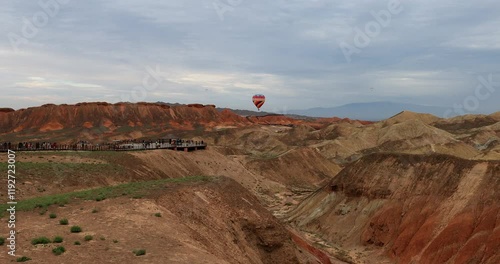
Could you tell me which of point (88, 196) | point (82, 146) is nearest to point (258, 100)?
point (82, 146)

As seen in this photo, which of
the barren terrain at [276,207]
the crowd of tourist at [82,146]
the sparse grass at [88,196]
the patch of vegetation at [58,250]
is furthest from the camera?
the crowd of tourist at [82,146]

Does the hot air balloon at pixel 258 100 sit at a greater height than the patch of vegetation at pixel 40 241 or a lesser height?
greater

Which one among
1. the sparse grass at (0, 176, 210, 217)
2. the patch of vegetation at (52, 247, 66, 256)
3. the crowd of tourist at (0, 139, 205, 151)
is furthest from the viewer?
the crowd of tourist at (0, 139, 205, 151)

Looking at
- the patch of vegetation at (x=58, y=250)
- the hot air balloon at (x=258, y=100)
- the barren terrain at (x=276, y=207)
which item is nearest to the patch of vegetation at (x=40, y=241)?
the barren terrain at (x=276, y=207)

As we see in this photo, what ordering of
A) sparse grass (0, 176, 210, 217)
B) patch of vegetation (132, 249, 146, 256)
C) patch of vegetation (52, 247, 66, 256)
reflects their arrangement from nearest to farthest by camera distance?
patch of vegetation (52, 247, 66, 256) → patch of vegetation (132, 249, 146, 256) → sparse grass (0, 176, 210, 217)

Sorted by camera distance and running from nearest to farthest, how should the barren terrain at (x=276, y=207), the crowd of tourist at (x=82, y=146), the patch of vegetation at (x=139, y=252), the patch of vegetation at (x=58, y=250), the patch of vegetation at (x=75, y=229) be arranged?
the patch of vegetation at (x=58, y=250) → the patch of vegetation at (x=139, y=252) → the patch of vegetation at (x=75, y=229) → the barren terrain at (x=276, y=207) → the crowd of tourist at (x=82, y=146)

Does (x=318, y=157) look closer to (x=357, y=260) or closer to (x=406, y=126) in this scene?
(x=406, y=126)

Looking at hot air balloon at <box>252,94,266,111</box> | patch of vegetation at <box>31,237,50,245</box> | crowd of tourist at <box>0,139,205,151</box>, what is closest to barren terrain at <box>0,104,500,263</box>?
patch of vegetation at <box>31,237,50,245</box>

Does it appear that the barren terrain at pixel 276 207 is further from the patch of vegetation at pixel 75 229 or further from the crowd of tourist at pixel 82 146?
the crowd of tourist at pixel 82 146

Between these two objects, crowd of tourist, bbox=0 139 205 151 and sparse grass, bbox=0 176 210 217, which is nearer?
sparse grass, bbox=0 176 210 217

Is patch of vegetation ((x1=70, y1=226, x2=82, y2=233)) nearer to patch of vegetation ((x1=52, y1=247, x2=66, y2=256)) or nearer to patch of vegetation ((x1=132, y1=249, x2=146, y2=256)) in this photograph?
patch of vegetation ((x1=52, y1=247, x2=66, y2=256))

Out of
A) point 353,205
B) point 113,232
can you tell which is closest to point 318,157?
point 353,205
